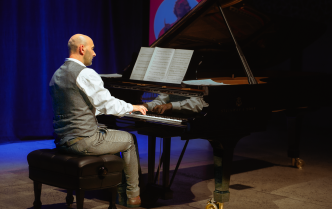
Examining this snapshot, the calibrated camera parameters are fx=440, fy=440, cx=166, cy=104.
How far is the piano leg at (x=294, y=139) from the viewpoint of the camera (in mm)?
4941

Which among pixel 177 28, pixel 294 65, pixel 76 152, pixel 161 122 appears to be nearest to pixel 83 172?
pixel 76 152

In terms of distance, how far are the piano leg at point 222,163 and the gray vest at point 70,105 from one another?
928 mm

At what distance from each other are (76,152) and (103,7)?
4.34 meters

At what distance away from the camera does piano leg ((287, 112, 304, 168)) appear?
4.94 metres

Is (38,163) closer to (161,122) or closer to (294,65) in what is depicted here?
(161,122)

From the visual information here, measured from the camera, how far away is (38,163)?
2.99 meters

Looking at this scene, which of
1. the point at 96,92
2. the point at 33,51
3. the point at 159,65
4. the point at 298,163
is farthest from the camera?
the point at 33,51

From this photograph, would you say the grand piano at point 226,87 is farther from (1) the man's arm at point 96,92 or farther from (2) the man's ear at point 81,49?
(2) the man's ear at point 81,49

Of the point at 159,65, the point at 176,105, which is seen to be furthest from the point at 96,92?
the point at 159,65

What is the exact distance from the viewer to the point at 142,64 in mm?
3639

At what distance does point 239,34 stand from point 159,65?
144 centimetres

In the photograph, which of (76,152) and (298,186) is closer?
(76,152)

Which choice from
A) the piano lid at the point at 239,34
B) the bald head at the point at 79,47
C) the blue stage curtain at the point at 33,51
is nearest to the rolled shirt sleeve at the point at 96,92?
the bald head at the point at 79,47

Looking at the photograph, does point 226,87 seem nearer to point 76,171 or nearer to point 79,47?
point 79,47
